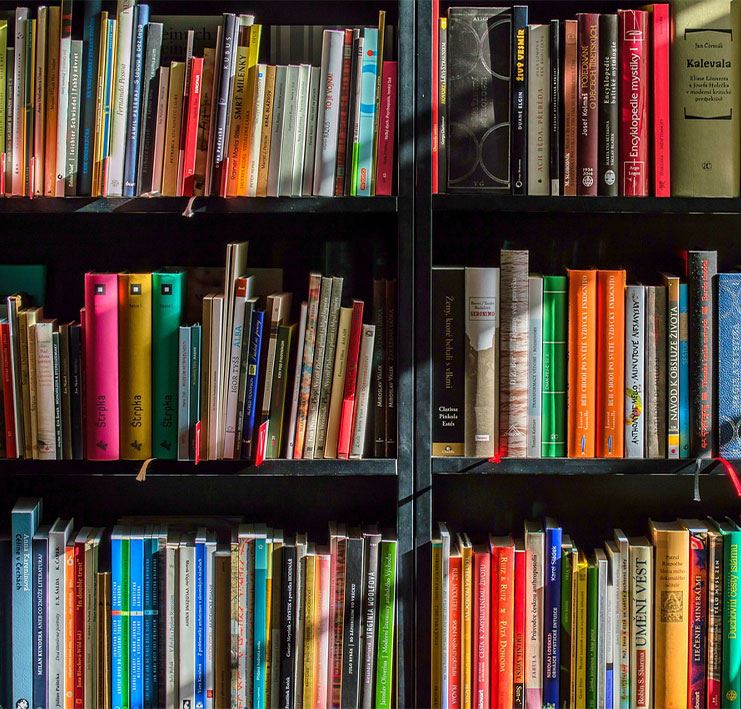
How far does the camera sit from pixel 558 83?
163cm

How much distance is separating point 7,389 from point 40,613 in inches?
15.5

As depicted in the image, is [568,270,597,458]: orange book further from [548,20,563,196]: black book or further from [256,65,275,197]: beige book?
[256,65,275,197]: beige book

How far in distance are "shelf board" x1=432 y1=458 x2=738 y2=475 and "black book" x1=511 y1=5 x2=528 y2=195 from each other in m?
0.46

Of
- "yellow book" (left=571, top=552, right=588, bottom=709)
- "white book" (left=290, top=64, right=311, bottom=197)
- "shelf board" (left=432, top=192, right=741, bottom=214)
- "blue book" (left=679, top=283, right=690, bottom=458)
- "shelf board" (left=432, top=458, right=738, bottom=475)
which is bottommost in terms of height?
"yellow book" (left=571, top=552, right=588, bottom=709)

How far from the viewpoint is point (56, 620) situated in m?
1.68

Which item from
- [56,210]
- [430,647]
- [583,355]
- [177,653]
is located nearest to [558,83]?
[583,355]

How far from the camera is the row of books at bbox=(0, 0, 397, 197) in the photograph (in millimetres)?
1600

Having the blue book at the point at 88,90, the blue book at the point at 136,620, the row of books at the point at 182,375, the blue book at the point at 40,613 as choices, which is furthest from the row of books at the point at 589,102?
the blue book at the point at 40,613

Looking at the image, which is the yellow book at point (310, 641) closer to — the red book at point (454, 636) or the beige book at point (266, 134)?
the red book at point (454, 636)

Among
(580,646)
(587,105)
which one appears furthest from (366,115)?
(580,646)

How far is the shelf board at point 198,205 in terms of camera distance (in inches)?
62.3

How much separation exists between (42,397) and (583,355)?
0.92m

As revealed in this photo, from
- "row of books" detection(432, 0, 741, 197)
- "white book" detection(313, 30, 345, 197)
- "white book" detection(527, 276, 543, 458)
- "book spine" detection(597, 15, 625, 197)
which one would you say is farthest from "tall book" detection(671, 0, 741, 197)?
"white book" detection(313, 30, 345, 197)

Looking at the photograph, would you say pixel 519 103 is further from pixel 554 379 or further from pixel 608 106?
pixel 554 379
